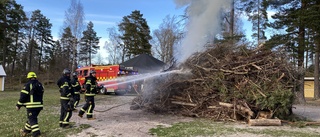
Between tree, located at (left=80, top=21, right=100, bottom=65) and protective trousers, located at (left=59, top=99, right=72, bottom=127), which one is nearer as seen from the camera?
protective trousers, located at (left=59, top=99, right=72, bottom=127)

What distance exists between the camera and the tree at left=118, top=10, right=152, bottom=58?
41.6 meters

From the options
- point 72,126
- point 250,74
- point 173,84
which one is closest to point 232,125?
point 250,74

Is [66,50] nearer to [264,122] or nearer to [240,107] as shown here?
[240,107]

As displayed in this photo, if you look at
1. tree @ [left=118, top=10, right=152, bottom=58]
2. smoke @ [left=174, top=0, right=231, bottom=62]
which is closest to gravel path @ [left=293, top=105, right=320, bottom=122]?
smoke @ [left=174, top=0, right=231, bottom=62]

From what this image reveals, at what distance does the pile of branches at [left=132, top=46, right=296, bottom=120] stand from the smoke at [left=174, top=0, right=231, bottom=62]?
1117mm

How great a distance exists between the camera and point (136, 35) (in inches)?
1672

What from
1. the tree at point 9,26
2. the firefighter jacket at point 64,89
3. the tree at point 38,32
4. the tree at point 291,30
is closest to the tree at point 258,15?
the tree at point 291,30

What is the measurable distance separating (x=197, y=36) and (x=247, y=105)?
4538 mm

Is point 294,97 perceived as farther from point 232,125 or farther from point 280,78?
point 232,125

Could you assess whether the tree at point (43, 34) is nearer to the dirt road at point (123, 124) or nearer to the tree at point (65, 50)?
the tree at point (65, 50)

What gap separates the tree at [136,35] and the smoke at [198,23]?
2869cm

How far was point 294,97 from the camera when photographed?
9.16 metres

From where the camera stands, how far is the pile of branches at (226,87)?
8883mm

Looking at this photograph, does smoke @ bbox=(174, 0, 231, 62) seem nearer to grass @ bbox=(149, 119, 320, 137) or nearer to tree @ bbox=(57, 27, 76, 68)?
grass @ bbox=(149, 119, 320, 137)
